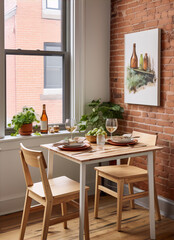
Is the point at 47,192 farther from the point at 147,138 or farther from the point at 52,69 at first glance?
the point at 52,69

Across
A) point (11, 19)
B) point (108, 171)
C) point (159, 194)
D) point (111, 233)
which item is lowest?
point (111, 233)

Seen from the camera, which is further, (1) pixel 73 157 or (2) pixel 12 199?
(2) pixel 12 199

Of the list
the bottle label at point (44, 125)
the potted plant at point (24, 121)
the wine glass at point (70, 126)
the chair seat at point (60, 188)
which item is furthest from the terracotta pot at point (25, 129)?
the chair seat at point (60, 188)

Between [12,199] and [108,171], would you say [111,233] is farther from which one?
[12,199]

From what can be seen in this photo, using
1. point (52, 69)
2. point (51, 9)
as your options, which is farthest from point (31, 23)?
point (52, 69)

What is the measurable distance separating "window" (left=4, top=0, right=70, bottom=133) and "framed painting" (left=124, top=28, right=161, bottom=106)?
2.40ft

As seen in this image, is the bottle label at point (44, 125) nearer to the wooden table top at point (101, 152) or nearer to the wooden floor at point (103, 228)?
the wooden table top at point (101, 152)

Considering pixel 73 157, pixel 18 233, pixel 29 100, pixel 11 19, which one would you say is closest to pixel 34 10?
pixel 11 19

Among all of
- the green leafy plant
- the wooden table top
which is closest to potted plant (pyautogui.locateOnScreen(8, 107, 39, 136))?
the green leafy plant

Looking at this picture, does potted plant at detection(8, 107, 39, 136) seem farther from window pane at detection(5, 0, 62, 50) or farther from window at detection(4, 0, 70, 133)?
window pane at detection(5, 0, 62, 50)

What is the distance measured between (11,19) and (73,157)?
1.80 meters

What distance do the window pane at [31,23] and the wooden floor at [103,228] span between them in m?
1.83

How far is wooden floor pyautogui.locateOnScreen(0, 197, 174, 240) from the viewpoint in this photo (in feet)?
10.3

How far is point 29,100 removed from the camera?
3898 millimetres
